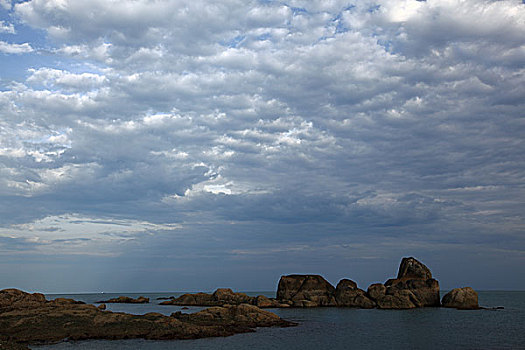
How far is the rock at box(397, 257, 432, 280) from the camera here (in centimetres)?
13188

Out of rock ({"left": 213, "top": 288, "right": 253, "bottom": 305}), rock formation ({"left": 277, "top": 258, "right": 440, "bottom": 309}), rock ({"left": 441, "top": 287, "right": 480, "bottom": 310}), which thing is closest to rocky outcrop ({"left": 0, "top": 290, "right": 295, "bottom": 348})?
rock formation ({"left": 277, "top": 258, "right": 440, "bottom": 309})

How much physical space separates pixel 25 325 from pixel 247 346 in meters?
33.3

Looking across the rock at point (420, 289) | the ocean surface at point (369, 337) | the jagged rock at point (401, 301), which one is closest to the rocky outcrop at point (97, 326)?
the ocean surface at point (369, 337)

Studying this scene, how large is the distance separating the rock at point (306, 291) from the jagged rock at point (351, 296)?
2688 mm

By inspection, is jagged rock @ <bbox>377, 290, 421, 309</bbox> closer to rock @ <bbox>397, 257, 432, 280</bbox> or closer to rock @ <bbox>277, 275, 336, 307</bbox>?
rock @ <bbox>397, 257, 432, 280</bbox>

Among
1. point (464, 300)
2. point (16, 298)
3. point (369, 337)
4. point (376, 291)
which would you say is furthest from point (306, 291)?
point (16, 298)

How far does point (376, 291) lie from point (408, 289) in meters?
8.53

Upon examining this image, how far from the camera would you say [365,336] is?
238 feet

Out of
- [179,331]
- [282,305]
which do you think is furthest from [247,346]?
[282,305]

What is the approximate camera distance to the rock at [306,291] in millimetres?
141250

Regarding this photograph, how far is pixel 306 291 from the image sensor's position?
14450 cm

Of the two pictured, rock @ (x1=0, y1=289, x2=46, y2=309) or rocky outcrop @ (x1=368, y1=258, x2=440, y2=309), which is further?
rocky outcrop @ (x1=368, y1=258, x2=440, y2=309)

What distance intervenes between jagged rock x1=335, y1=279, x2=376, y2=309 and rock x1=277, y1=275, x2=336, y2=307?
8.82 ft

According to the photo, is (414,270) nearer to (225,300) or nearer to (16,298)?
(225,300)
